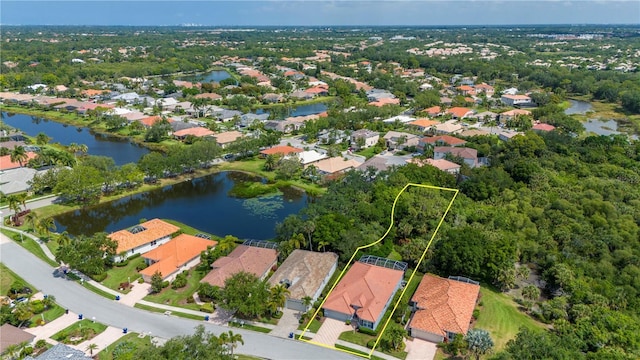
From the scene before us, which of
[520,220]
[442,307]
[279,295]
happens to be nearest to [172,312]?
[279,295]

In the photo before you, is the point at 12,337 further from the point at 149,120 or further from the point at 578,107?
the point at 578,107

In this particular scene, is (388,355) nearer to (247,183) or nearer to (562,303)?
(562,303)

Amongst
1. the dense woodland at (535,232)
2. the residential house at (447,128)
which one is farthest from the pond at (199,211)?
the residential house at (447,128)

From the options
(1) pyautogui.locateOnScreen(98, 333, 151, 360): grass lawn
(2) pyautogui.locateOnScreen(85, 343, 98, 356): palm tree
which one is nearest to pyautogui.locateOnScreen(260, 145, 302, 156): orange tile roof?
(1) pyautogui.locateOnScreen(98, 333, 151, 360): grass lawn

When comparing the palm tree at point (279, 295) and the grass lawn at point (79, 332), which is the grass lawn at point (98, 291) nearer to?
the grass lawn at point (79, 332)

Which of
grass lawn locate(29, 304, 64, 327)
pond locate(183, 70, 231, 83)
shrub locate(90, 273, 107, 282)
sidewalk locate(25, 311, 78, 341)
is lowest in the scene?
sidewalk locate(25, 311, 78, 341)

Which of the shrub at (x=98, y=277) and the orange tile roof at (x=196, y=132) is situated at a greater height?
the orange tile roof at (x=196, y=132)

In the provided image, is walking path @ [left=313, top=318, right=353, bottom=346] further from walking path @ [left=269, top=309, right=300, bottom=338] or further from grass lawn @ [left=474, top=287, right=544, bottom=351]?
grass lawn @ [left=474, top=287, right=544, bottom=351]
